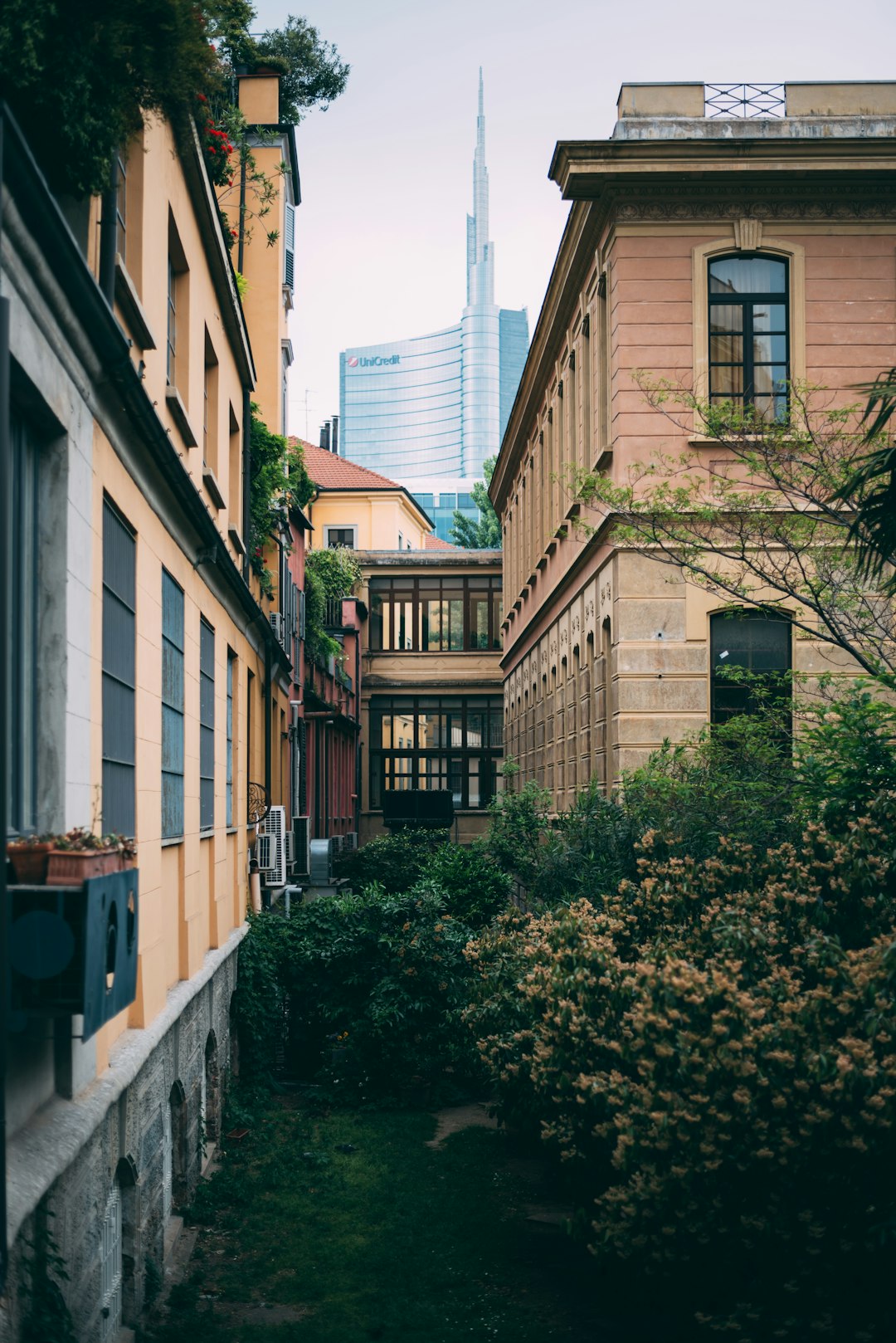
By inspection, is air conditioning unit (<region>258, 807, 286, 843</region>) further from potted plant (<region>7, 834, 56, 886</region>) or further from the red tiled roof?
the red tiled roof

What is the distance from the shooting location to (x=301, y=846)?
24953 millimetres

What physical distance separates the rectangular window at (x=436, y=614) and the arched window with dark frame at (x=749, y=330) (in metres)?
34.7

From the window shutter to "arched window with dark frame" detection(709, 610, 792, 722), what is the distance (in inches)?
468

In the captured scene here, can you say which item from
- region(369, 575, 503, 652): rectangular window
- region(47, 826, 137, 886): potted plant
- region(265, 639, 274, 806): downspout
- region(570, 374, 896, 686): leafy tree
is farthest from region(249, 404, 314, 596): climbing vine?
region(369, 575, 503, 652): rectangular window

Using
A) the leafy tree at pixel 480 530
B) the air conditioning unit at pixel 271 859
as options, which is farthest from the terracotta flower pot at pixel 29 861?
the leafy tree at pixel 480 530

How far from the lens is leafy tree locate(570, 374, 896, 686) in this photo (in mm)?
14930

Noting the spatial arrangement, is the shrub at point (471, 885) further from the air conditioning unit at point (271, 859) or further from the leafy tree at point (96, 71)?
the leafy tree at point (96, 71)

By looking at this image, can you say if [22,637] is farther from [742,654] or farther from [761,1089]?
[742,654]

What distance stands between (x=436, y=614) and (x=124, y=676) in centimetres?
4558

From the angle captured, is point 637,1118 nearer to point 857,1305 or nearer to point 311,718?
point 857,1305

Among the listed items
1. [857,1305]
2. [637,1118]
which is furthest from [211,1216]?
[857,1305]

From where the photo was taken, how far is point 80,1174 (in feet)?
22.1

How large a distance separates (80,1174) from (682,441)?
45.9 ft

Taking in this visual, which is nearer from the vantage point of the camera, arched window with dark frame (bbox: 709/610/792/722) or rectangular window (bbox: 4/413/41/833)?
rectangular window (bbox: 4/413/41/833)
